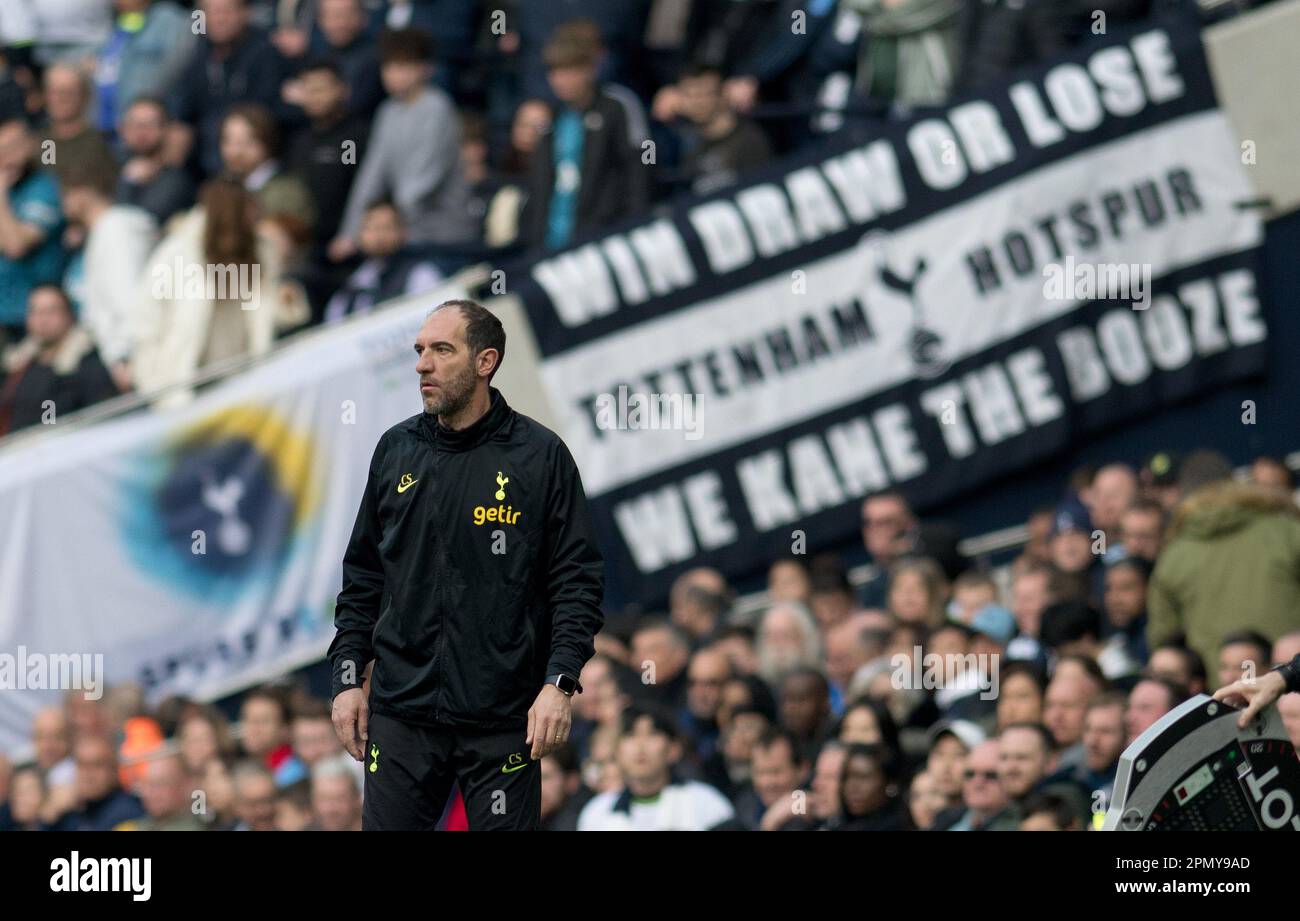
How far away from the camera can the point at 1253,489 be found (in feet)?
32.7

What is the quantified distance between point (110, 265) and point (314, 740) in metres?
3.12

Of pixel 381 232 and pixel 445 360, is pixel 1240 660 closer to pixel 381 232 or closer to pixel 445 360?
pixel 445 360

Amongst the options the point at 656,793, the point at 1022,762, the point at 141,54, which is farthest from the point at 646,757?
the point at 141,54

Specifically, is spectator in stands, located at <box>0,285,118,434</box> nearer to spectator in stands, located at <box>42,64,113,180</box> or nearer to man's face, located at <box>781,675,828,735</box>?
spectator in stands, located at <box>42,64,113,180</box>

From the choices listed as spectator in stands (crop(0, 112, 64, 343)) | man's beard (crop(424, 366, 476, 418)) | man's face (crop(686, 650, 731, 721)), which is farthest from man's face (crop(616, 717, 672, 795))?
spectator in stands (crop(0, 112, 64, 343))

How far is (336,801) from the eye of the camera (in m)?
10.4

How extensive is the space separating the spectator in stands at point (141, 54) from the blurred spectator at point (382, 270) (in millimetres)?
2181

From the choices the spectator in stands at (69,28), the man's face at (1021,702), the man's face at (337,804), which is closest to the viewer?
the man's face at (1021,702)

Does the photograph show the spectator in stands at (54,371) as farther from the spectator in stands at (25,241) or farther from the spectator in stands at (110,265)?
the spectator in stands at (25,241)

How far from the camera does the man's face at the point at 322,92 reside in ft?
43.4

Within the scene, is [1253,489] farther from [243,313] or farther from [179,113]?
[179,113]

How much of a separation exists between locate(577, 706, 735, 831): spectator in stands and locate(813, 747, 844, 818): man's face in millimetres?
469

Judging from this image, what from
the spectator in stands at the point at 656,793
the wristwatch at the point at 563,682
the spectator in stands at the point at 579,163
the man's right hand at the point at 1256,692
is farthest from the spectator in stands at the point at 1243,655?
the spectator in stands at the point at 579,163
